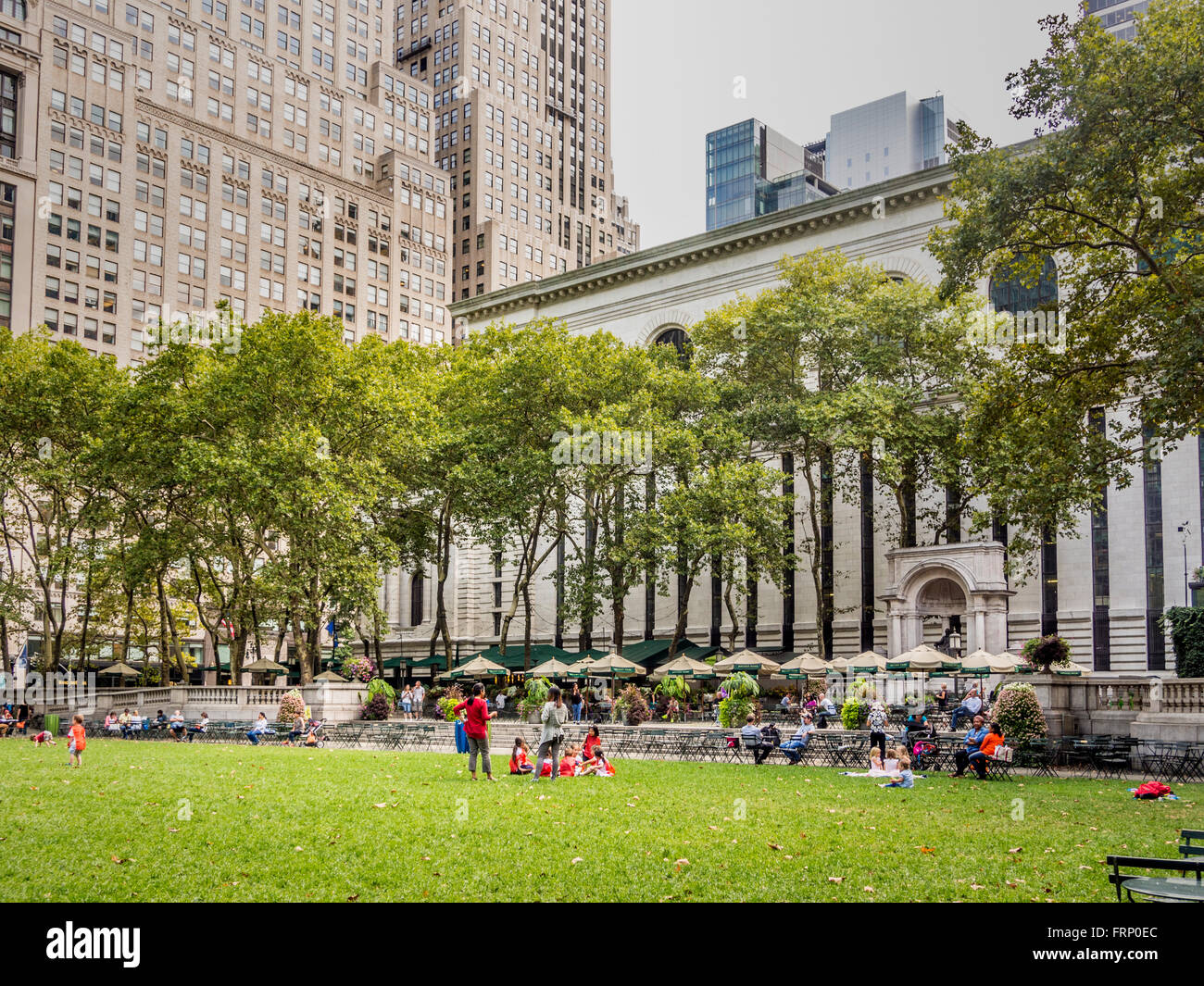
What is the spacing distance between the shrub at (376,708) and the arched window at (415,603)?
27.7m

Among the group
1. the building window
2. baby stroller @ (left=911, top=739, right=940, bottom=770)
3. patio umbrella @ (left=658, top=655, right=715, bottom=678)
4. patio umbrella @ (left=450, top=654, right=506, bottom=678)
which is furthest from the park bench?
the building window

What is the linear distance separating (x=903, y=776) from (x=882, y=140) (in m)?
139

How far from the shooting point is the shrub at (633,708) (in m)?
39.7

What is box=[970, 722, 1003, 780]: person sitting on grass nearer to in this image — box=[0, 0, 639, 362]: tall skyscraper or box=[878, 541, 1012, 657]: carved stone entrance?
box=[878, 541, 1012, 657]: carved stone entrance

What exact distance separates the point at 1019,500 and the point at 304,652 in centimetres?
3172

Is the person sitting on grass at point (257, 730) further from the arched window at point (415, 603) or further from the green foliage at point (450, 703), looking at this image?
the arched window at point (415, 603)

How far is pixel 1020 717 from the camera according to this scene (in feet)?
86.4

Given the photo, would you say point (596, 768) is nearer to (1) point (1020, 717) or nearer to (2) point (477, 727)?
(2) point (477, 727)

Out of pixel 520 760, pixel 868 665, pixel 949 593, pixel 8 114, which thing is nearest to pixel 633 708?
pixel 868 665

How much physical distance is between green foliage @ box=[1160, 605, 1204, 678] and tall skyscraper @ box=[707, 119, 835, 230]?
12353cm

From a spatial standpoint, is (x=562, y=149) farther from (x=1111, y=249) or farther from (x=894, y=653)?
(x=1111, y=249)

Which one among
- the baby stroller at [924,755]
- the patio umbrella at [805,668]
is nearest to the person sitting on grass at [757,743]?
the baby stroller at [924,755]

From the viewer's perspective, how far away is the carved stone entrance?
152ft

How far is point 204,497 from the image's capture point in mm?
45969
